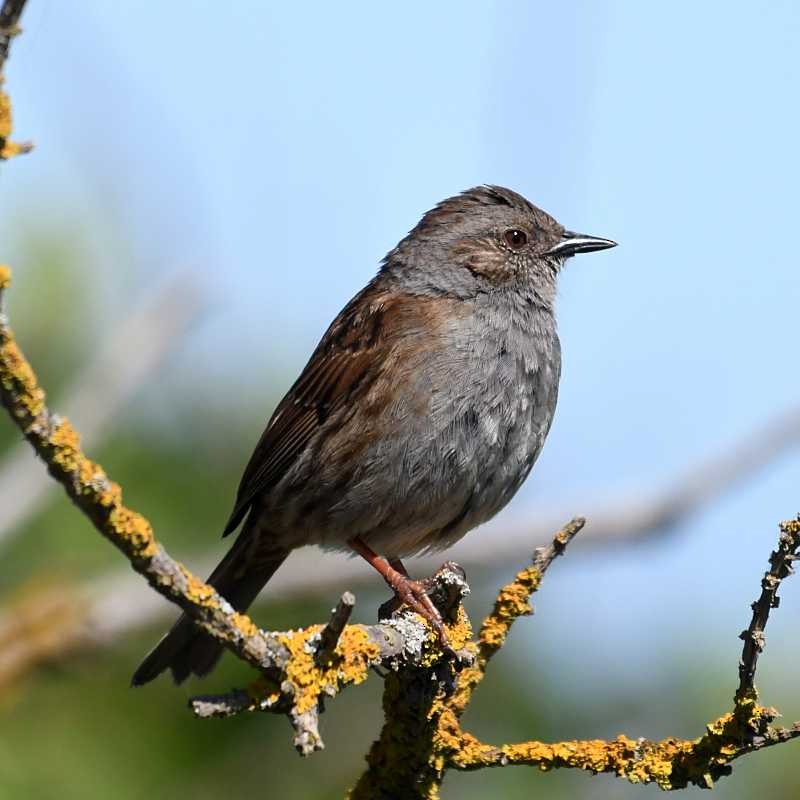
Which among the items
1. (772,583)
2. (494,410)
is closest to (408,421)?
(494,410)

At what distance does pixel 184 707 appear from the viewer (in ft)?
16.5

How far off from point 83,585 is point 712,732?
2.95 meters

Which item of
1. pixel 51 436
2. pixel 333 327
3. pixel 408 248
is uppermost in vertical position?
pixel 408 248

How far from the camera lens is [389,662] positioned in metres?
3.65

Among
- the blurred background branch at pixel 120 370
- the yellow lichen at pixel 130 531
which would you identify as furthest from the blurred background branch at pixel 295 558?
the yellow lichen at pixel 130 531

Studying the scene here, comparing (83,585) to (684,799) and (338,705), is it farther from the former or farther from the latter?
(684,799)

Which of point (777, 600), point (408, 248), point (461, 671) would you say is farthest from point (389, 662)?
point (408, 248)

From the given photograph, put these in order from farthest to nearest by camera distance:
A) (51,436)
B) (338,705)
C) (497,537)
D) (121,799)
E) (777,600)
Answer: (497,537), (338,705), (121,799), (777,600), (51,436)

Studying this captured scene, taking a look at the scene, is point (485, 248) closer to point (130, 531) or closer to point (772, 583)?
point (772, 583)

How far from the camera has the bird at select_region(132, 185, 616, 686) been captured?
195 inches

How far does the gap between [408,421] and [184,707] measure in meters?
1.43

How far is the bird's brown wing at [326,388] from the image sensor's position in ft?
17.6

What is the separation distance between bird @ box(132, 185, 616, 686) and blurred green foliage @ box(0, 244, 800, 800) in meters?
0.26

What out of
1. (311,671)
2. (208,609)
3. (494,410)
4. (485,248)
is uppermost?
(485,248)
